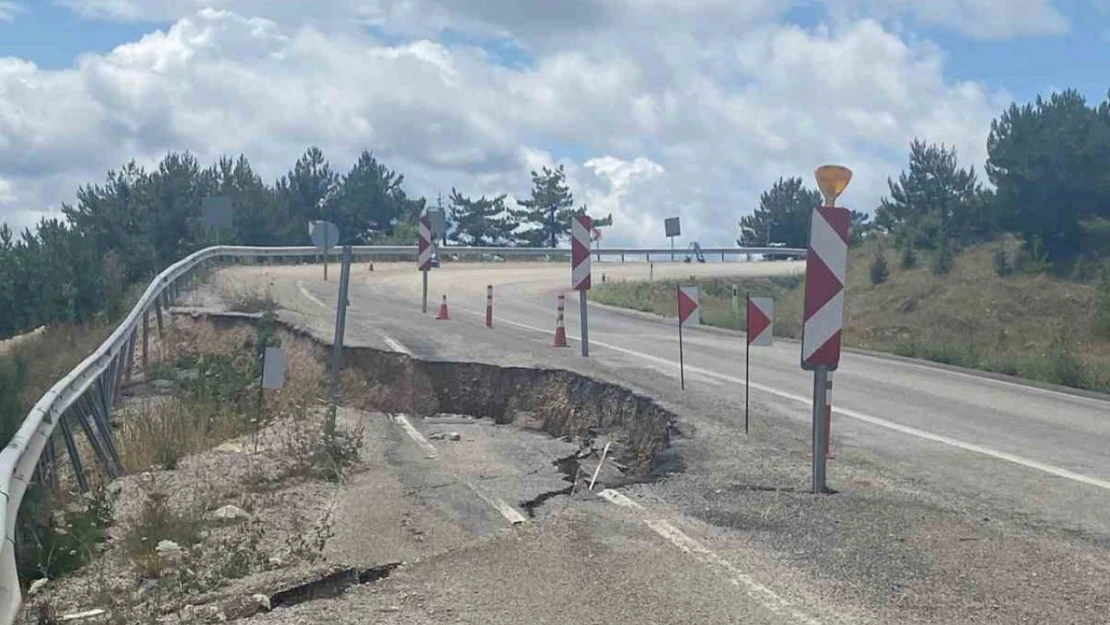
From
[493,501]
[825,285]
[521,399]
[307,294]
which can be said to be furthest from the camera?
[307,294]

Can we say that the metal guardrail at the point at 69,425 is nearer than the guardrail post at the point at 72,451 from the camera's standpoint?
Yes

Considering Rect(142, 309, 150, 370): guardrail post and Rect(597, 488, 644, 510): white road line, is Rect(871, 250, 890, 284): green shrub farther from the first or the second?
Rect(597, 488, 644, 510): white road line

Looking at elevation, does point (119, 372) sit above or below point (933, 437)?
above

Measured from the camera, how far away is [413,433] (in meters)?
15.1

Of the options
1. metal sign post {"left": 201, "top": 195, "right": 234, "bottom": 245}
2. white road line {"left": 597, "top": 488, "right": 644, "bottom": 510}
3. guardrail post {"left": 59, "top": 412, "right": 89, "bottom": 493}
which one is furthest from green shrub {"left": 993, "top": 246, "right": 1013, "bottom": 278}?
guardrail post {"left": 59, "top": 412, "right": 89, "bottom": 493}

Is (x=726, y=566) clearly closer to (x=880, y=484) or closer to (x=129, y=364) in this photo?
(x=880, y=484)

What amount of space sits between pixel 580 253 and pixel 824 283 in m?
11.1

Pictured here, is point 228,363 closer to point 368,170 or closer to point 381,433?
point 381,433

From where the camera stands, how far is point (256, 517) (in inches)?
388

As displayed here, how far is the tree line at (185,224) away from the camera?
102 feet

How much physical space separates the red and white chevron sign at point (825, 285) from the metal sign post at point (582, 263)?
10349mm

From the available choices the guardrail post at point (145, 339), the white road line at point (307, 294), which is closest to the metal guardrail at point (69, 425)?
the guardrail post at point (145, 339)

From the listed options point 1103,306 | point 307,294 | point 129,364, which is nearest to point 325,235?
point 129,364

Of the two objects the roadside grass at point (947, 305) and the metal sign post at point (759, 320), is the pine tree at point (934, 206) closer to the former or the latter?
the roadside grass at point (947, 305)
